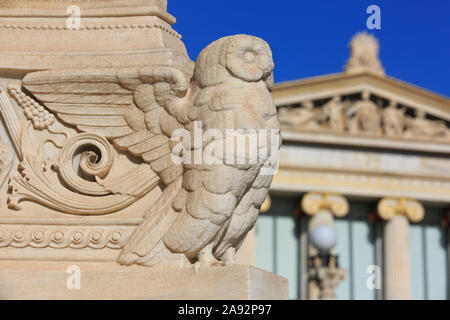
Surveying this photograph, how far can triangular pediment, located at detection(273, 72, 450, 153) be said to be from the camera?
2742 centimetres

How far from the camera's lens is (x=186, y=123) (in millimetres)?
4742

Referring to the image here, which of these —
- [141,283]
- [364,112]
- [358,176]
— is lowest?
[141,283]

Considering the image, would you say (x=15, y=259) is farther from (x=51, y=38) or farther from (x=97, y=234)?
(x=51, y=38)

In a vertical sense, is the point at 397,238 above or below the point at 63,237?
above

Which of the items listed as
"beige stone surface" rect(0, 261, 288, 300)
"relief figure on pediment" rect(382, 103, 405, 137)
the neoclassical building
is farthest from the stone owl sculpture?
"relief figure on pediment" rect(382, 103, 405, 137)

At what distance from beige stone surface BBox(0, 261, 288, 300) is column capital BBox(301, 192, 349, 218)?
22577 millimetres

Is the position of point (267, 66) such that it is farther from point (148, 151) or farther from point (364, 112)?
point (364, 112)

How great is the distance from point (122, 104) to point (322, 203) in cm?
2259

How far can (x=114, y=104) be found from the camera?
494cm

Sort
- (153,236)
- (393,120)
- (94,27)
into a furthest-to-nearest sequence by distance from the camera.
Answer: (393,120) → (94,27) → (153,236)

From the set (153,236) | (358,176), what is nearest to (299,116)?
(358,176)

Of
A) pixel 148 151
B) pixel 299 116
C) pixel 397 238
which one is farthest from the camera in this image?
pixel 299 116

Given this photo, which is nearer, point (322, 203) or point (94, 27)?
point (94, 27)
